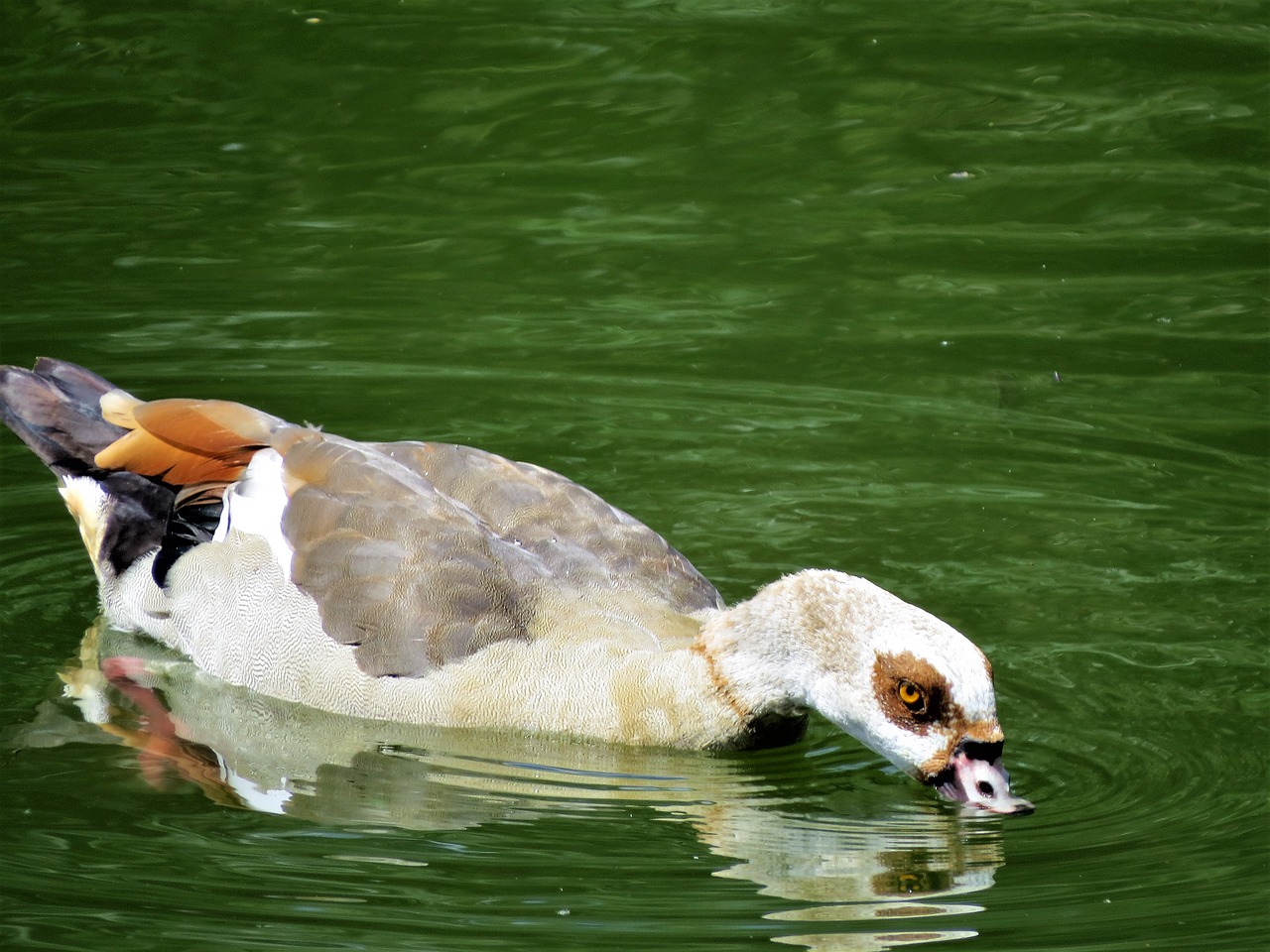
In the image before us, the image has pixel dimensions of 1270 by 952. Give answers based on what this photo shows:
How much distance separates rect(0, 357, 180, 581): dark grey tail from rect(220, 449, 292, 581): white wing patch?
383 millimetres

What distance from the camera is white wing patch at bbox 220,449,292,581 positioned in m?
7.58

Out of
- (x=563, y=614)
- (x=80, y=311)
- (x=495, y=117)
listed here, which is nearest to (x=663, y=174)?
(x=495, y=117)

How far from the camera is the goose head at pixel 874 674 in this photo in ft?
21.1

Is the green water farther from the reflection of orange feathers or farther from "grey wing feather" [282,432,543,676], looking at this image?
the reflection of orange feathers

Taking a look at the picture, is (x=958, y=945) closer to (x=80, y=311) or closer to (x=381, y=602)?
(x=381, y=602)

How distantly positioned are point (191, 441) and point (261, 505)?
42 cm

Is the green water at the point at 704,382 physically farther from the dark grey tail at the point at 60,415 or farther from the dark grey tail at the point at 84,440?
the dark grey tail at the point at 60,415

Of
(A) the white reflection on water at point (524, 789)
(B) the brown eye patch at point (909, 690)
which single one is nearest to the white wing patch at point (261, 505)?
(A) the white reflection on water at point (524, 789)

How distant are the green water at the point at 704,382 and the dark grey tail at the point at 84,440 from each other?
381mm

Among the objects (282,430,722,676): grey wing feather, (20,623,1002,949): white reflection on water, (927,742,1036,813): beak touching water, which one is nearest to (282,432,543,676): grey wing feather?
(282,430,722,676): grey wing feather

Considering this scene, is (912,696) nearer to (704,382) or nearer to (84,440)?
(84,440)

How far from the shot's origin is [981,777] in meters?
6.44

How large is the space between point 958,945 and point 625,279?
6240 mm

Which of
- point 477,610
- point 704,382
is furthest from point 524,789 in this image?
point 704,382
